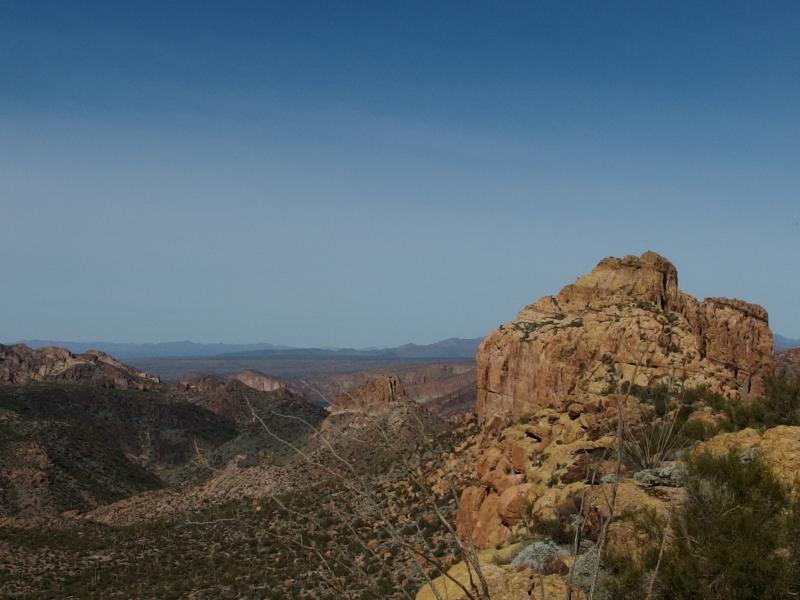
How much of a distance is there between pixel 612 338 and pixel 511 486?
1690cm

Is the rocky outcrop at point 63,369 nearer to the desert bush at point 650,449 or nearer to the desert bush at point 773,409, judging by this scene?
the desert bush at point 650,449

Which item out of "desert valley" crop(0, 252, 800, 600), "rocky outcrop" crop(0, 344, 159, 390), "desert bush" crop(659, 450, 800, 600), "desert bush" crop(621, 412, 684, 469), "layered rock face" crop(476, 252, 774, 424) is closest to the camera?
"desert bush" crop(659, 450, 800, 600)

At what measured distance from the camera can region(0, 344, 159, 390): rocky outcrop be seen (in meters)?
156

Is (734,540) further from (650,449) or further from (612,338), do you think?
(612,338)

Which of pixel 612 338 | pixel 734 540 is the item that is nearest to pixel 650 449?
pixel 734 540

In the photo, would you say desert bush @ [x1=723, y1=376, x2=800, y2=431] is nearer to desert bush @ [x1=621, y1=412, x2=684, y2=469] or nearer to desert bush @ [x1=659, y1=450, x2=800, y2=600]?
desert bush @ [x1=621, y1=412, x2=684, y2=469]

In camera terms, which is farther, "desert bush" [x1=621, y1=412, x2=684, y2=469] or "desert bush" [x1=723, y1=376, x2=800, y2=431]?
"desert bush" [x1=723, y1=376, x2=800, y2=431]

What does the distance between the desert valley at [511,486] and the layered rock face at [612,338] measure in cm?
14

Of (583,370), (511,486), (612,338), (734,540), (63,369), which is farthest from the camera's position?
(63,369)

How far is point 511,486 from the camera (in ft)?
54.3

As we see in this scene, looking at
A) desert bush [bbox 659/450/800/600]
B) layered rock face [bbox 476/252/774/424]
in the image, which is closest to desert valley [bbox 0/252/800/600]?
desert bush [bbox 659/450/800/600]

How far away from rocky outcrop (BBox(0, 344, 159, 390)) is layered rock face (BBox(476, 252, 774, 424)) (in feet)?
435

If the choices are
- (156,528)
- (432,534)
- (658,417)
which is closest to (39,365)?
(156,528)

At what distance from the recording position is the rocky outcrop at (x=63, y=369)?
156 meters
